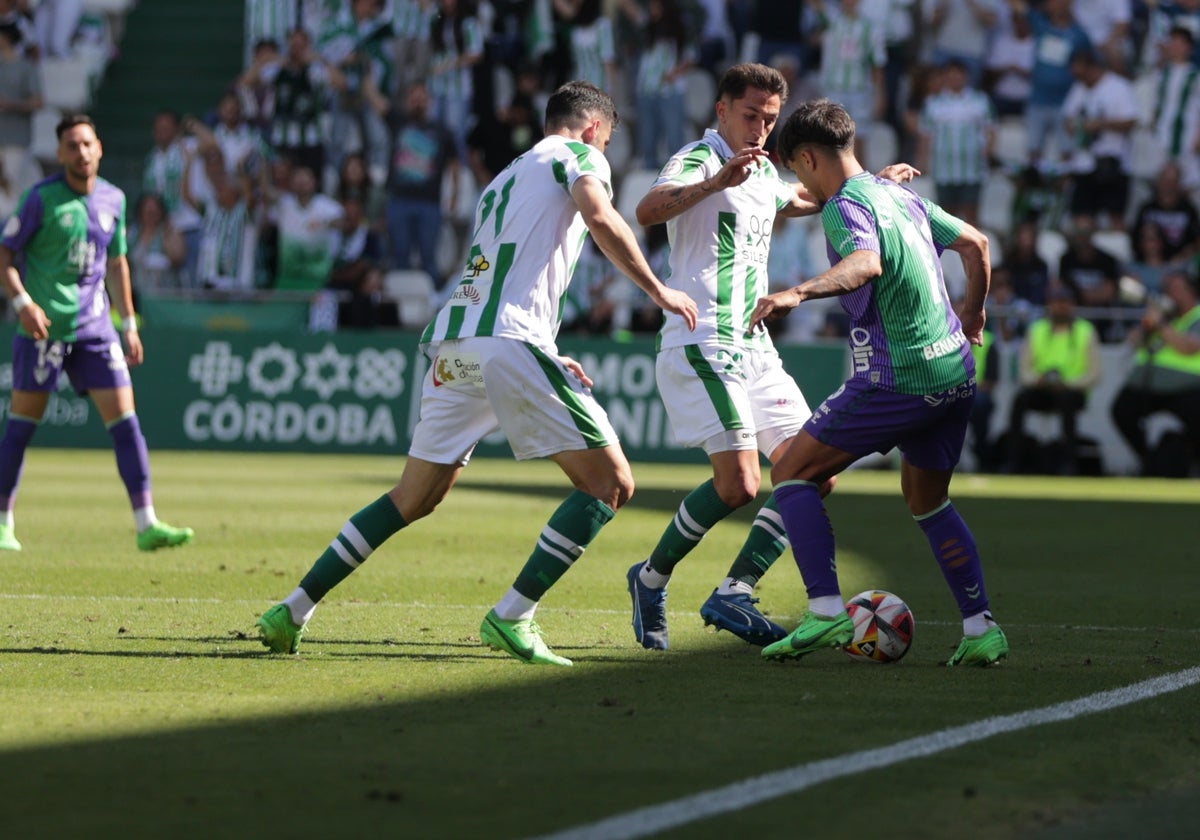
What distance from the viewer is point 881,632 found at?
715 centimetres

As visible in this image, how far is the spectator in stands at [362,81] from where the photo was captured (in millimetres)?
25641

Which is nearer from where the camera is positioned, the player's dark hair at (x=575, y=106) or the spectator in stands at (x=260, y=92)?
the player's dark hair at (x=575, y=106)

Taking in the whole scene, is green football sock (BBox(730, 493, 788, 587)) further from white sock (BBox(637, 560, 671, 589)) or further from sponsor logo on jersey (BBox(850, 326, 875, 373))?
sponsor logo on jersey (BBox(850, 326, 875, 373))

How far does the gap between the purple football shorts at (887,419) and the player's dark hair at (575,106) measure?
1442 mm

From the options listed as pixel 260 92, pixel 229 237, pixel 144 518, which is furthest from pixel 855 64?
pixel 144 518

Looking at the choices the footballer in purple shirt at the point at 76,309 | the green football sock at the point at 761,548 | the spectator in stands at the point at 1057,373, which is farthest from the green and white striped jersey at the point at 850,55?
the green football sock at the point at 761,548

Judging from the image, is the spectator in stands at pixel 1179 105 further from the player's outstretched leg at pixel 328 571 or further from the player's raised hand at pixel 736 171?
the player's outstretched leg at pixel 328 571

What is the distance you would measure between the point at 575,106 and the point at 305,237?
1728 cm

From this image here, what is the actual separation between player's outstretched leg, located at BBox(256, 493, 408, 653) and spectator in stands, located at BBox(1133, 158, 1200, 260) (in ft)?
54.2

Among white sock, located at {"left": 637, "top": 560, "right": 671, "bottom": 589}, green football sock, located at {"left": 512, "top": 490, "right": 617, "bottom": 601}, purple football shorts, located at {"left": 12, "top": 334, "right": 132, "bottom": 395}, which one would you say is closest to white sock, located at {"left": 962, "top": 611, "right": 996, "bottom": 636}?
white sock, located at {"left": 637, "top": 560, "right": 671, "bottom": 589}

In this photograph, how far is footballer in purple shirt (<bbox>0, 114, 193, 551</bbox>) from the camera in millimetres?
11141

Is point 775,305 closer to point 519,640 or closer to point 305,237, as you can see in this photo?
point 519,640

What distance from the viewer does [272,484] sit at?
58.2ft

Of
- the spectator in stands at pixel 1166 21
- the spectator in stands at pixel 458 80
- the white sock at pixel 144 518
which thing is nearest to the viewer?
the white sock at pixel 144 518
